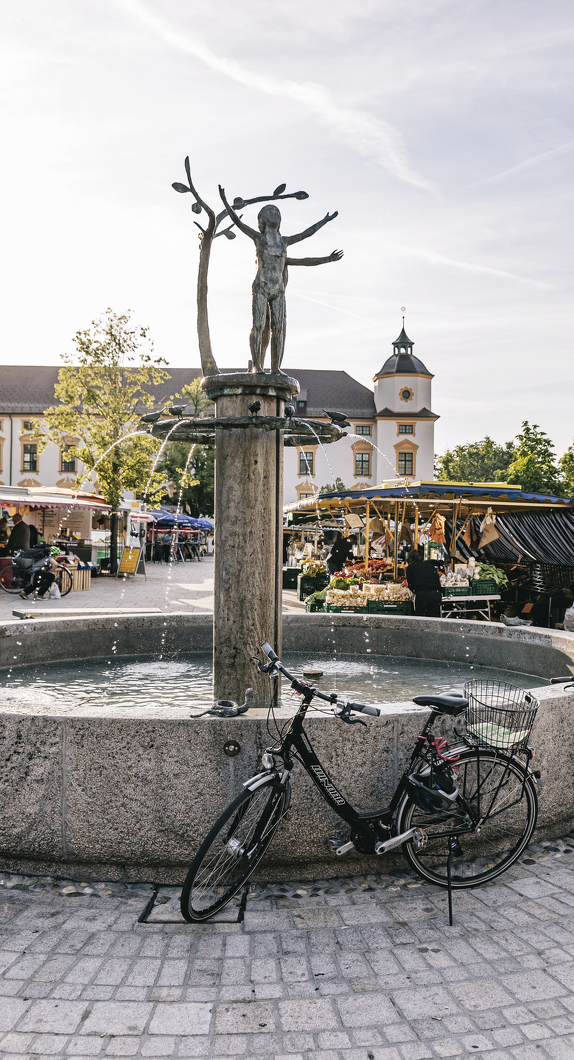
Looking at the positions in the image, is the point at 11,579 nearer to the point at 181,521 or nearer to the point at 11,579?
the point at 11,579

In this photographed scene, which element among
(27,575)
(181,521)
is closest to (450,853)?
(27,575)

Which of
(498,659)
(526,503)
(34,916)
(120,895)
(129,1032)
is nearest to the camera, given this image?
(129,1032)

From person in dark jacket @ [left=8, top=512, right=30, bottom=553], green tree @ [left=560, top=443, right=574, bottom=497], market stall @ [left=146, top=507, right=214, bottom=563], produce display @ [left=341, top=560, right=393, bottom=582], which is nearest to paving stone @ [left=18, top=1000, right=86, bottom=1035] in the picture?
produce display @ [left=341, top=560, right=393, bottom=582]

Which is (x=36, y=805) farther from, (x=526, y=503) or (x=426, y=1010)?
Result: (x=526, y=503)

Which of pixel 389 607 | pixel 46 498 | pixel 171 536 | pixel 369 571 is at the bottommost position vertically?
pixel 389 607

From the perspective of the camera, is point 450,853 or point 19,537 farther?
point 19,537

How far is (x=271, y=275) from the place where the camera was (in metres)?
5.50

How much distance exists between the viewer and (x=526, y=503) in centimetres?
1420

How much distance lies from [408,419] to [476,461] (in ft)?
99.0

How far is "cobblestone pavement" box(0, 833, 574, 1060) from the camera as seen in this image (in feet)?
8.61

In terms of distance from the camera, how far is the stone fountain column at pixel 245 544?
514cm

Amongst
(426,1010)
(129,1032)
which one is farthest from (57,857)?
(426,1010)

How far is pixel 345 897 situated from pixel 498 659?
4558 millimetres

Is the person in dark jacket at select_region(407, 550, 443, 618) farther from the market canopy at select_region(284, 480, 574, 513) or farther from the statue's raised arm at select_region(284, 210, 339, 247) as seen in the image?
the statue's raised arm at select_region(284, 210, 339, 247)
